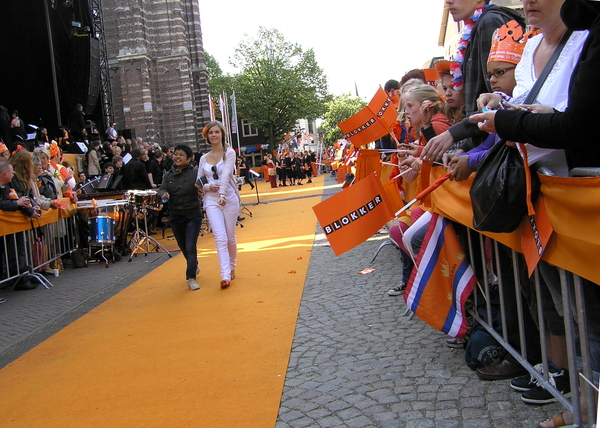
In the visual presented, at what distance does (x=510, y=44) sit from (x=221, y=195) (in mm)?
4848

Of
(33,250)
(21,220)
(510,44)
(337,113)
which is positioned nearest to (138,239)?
(33,250)

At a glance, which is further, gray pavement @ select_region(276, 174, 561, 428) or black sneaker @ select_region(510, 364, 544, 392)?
black sneaker @ select_region(510, 364, 544, 392)

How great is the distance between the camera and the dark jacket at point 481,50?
3703 millimetres

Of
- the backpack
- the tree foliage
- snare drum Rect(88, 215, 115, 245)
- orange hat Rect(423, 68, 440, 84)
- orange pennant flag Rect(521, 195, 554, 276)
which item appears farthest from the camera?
the tree foliage

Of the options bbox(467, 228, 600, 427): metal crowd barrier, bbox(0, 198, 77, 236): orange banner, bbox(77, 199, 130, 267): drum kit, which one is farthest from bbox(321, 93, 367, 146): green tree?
bbox(467, 228, 600, 427): metal crowd barrier

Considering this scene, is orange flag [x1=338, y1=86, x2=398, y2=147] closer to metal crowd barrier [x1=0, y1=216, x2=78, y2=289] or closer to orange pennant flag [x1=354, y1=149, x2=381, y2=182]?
orange pennant flag [x1=354, y1=149, x2=381, y2=182]

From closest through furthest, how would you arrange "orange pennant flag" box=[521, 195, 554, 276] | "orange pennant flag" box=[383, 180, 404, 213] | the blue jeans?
"orange pennant flag" box=[521, 195, 554, 276]
"orange pennant flag" box=[383, 180, 404, 213]
the blue jeans

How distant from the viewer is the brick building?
101 feet

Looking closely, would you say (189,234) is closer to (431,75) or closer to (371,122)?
(371,122)

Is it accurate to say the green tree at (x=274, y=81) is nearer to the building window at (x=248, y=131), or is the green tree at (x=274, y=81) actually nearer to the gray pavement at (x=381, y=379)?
the building window at (x=248, y=131)

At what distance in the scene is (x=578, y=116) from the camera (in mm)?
2232

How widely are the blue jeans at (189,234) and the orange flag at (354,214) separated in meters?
4.13

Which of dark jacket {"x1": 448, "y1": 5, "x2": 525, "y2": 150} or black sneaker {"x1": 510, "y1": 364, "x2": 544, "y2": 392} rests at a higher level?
dark jacket {"x1": 448, "y1": 5, "x2": 525, "y2": 150}

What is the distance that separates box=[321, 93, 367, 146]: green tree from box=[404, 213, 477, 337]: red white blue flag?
95.5m
